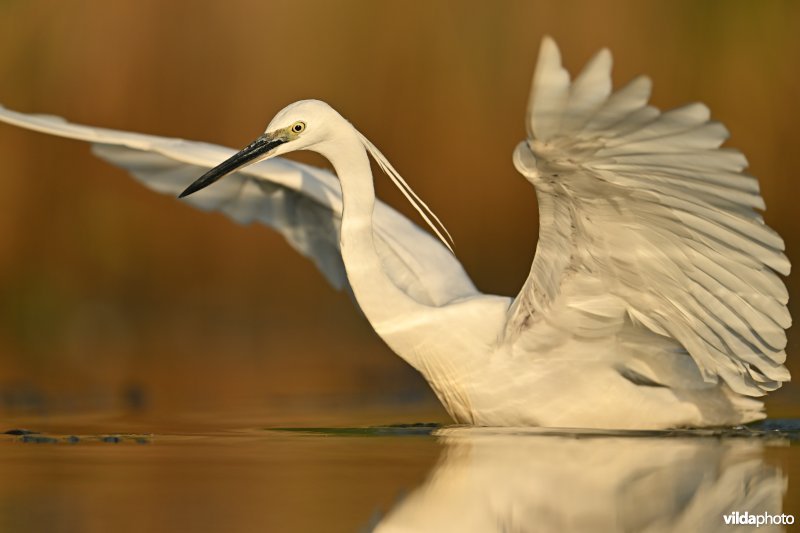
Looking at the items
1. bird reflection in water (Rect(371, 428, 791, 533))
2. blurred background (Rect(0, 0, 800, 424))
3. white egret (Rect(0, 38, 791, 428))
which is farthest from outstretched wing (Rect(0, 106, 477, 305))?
blurred background (Rect(0, 0, 800, 424))

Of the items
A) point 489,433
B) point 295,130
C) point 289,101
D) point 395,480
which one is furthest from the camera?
point 289,101

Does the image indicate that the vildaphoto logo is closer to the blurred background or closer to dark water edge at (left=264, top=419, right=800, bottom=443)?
dark water edge at (left=264, top=419, right=800, bottom=443)

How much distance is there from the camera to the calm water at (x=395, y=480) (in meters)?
4.38

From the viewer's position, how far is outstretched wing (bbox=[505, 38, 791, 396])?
514 centimetres

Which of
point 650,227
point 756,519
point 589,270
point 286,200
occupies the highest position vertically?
point 286,200

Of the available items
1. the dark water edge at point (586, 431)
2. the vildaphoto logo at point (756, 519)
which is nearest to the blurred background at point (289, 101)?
the dark water edge at point (586, 431)

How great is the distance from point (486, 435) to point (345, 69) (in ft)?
17.2

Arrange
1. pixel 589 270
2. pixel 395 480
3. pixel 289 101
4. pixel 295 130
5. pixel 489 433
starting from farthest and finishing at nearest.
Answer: pixel 289 101, pixel 295 130, pixel 489 433, pixel 589 270, pixel 395 480

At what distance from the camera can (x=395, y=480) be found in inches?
197

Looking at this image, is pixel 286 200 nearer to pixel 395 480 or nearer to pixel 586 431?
pixel 586 431

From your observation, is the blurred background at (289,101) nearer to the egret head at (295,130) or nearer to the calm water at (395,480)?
the egret head at (295,130)

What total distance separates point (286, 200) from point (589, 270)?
7.20 ft

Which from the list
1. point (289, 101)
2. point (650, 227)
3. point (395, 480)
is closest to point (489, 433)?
point (650, 227)

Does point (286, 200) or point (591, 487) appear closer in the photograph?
point (591, 487)
